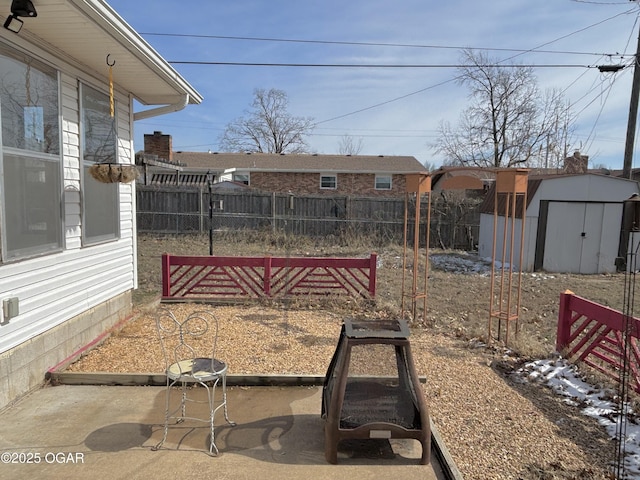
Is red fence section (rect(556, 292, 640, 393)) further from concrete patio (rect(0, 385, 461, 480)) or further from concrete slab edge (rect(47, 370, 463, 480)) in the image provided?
concrete slab edge (rect(47, 370, 463, 480))

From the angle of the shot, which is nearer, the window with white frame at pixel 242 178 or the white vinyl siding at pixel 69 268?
the white vinyl siding at pixel 69 268

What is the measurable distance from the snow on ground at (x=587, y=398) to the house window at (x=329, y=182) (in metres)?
19.2

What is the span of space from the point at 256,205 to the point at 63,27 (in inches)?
509

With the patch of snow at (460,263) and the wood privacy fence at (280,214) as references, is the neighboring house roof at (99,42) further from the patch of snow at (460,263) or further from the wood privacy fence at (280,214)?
the wood privacy fence at (280,214)

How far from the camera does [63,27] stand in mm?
3895

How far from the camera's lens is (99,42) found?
4.29m

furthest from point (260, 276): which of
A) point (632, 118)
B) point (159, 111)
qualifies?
point (632, 118)

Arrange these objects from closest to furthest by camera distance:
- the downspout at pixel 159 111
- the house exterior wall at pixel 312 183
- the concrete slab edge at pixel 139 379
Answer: the concrete slab edge at pixel 139 379 < the downspout at pixel 159 111 < the house exterior wall at pixel 312 183

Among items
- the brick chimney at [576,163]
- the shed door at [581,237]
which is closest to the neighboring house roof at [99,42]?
the shed door at [581,237]

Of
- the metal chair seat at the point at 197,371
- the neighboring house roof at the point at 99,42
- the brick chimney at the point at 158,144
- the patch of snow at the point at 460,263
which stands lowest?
the patch of snow at the point at 460,263

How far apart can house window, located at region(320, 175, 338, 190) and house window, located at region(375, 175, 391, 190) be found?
2.32 meters

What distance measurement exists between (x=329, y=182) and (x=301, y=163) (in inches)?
76.9

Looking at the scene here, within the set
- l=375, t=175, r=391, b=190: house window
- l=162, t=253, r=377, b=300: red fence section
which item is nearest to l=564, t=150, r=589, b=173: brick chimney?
l=375, t=175, r=391, b=190: house window

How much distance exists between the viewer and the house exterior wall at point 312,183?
2394 cm
